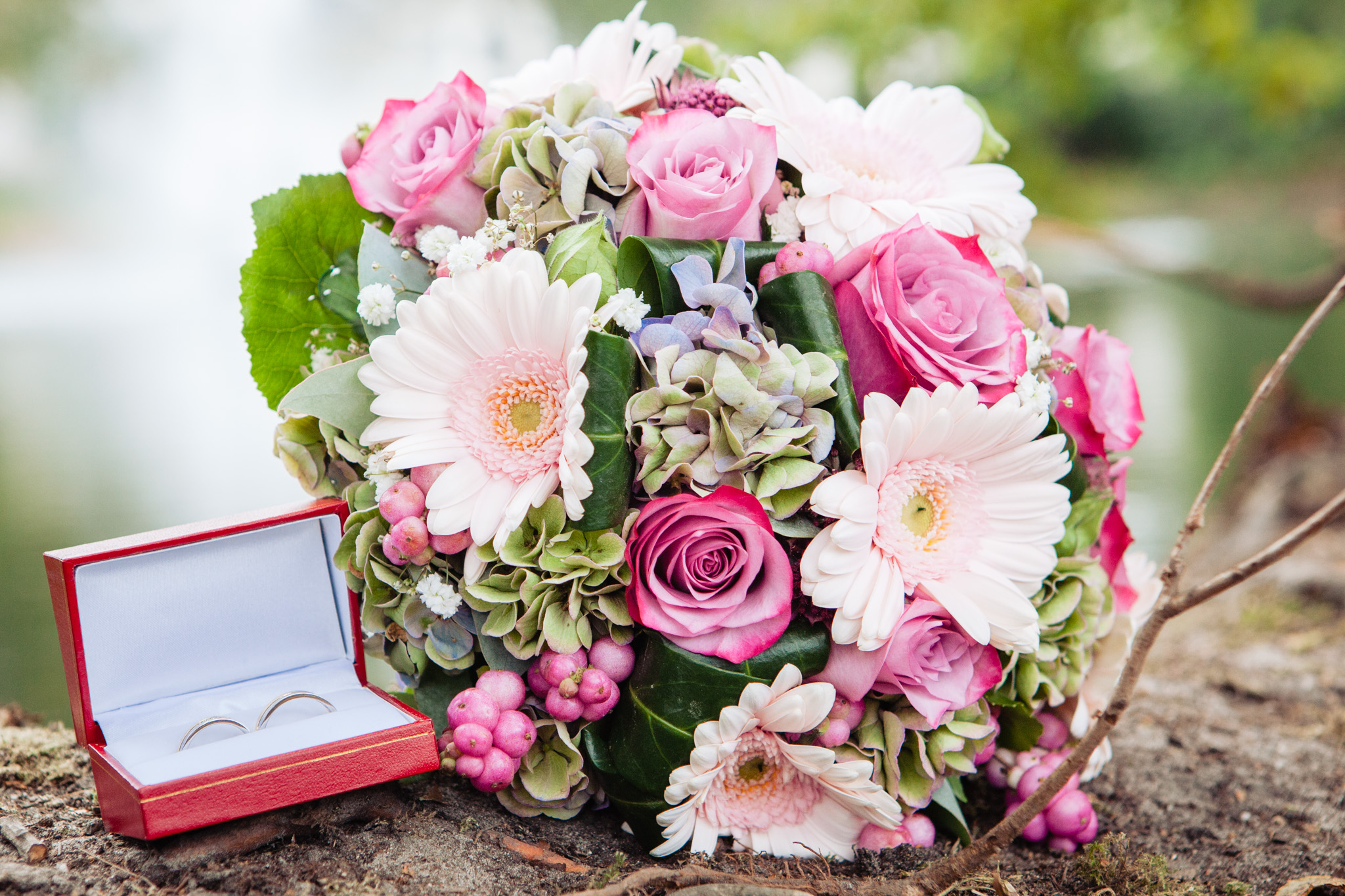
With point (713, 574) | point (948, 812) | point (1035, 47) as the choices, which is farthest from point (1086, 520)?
point (1035, 47)

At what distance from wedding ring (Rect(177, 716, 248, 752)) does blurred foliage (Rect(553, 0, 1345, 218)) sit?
2.80 meters

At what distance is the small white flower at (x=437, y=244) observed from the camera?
76 cm

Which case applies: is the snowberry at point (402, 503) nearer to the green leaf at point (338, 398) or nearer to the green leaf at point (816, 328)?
the green leaf at point (338, 398)

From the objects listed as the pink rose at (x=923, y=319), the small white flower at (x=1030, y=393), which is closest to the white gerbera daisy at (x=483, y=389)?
the pink rose at (x=923, y=319)

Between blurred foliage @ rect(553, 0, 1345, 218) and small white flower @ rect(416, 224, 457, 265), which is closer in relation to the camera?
small white flower @ rect(416, 224, 457, 265)

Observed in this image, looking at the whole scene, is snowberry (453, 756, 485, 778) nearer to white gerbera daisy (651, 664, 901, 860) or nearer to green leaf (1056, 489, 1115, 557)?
white gerbera daisy (651, 664, 901, 860)

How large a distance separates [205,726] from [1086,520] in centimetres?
73

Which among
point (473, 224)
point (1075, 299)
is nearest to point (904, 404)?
point (473, 224)

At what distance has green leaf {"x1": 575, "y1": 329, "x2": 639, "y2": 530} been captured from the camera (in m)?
0.67

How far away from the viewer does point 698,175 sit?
2.45 feet

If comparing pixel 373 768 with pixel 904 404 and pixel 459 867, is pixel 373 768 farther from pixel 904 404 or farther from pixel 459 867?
pixel 904 404

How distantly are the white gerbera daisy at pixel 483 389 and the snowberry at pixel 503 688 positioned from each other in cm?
11

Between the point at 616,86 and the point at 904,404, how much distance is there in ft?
1.35

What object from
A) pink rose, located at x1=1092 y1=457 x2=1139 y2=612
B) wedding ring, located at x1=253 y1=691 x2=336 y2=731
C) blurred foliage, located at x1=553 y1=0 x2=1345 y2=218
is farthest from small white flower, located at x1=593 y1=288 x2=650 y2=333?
blurred foliage, located at x1=553 y1=0 x2=1345 y2=218
